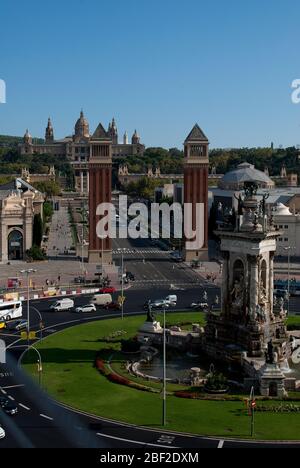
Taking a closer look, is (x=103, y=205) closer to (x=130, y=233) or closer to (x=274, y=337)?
(x=130, y=233)

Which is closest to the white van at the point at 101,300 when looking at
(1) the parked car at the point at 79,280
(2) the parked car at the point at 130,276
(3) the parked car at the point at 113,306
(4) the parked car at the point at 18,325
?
(3) the parked car at the point at 113,306

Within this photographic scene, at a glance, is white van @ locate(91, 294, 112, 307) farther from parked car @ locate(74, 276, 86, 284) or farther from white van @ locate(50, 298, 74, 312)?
parked car @ locate(74, 276, 86, 284)

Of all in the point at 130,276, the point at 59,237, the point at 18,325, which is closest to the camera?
the point at 18,325

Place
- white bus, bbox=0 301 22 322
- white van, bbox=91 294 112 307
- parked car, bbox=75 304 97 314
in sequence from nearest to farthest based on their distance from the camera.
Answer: white bus, bbox=0 301 22 322 → parked car, bbox=75 304 97 314 → white van, bbox=91 294 112 307

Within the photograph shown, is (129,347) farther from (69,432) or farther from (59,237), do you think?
(59,237)

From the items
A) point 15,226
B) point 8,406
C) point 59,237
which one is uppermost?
point 15,226

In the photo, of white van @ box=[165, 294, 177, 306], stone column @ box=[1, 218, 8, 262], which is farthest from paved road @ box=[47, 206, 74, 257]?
white van @ box=[165, 294, 177, 306]

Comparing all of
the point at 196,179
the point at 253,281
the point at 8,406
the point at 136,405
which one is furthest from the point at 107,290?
the point at 8,406
